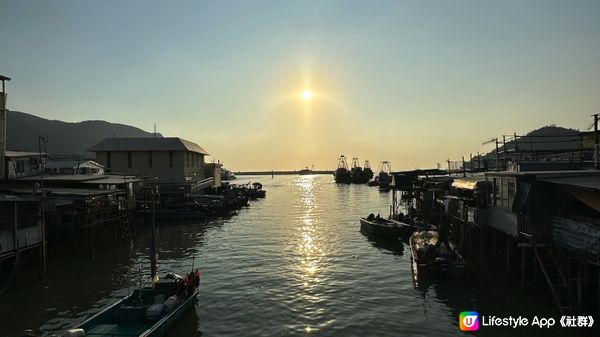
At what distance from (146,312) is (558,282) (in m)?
19.3

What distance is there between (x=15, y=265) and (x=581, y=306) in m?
29.2

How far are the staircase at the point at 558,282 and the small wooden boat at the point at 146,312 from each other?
16698 mm

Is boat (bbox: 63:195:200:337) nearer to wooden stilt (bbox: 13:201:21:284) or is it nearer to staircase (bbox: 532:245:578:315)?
wooden stilt (bbox: 13:201:21:284)

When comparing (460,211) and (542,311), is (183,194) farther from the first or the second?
(542,311)

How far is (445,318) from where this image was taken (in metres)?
19.4

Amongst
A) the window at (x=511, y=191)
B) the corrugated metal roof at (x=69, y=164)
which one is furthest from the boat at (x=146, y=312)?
the corrugated metal roof at (x=69, y=164)

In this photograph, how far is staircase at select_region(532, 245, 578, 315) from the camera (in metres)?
17.5

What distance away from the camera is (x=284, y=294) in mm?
23125

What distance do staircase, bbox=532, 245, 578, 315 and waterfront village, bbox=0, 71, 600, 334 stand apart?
5cm

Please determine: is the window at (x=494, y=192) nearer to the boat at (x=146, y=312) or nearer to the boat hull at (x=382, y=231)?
the boat hull at (x=382, y=231)

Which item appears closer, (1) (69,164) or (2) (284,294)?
(2) (284,294)

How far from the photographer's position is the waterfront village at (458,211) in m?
18.6

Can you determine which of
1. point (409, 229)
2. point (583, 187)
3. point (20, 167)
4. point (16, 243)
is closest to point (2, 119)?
point (20, 167)

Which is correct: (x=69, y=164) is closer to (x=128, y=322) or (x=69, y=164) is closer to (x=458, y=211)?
(x=128, y=322)
